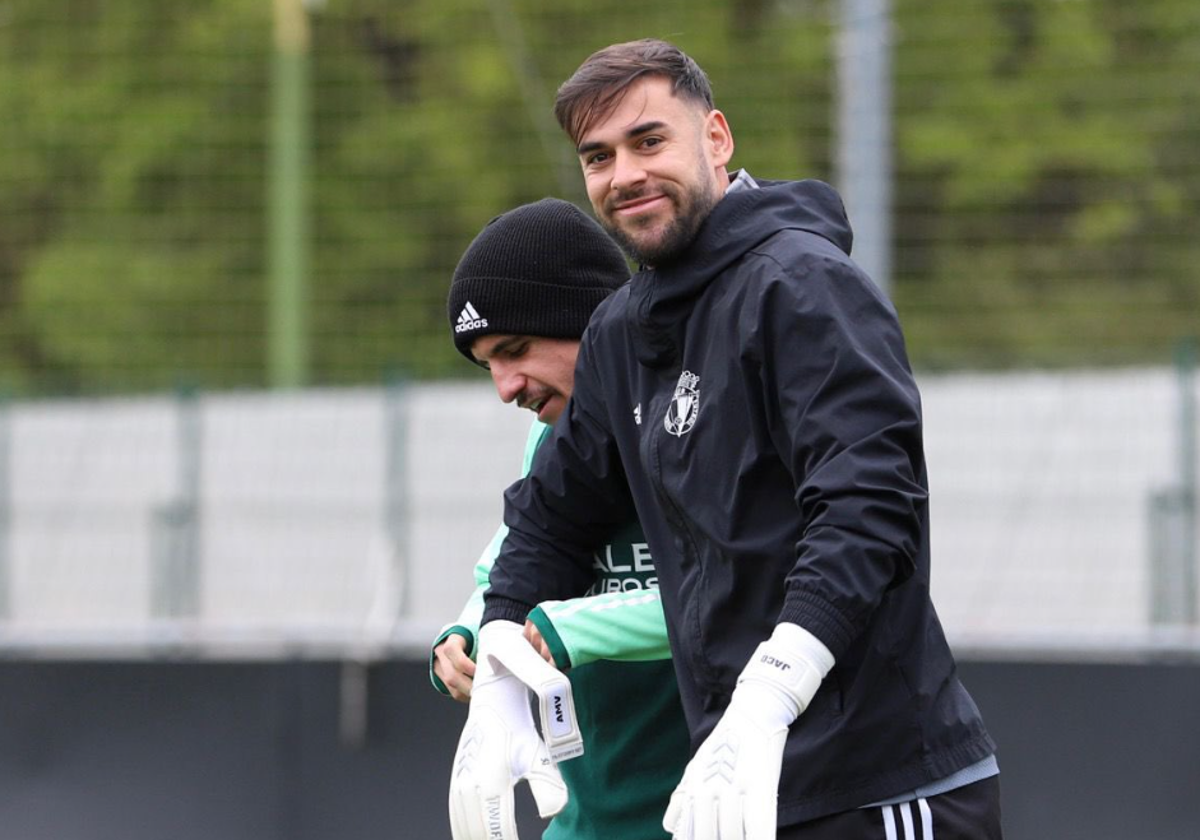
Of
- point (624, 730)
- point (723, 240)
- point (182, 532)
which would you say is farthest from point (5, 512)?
point (723, 240)

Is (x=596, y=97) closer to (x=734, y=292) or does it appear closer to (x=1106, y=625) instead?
(x=734, y=292)

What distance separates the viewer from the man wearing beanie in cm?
278

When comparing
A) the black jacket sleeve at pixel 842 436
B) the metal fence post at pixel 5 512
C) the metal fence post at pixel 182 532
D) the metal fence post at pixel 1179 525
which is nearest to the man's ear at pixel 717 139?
the black jacket sleeve at pixel 842 436

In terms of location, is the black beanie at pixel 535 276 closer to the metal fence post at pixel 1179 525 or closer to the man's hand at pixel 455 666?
the man's hand at pixel 455 666

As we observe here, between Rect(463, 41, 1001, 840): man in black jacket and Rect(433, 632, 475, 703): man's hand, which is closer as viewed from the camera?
Rect(463, 41, 1001, 840): man in black jacket

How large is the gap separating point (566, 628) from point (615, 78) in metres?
0.82

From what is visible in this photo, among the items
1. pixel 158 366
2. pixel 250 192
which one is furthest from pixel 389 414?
pixel 250 192

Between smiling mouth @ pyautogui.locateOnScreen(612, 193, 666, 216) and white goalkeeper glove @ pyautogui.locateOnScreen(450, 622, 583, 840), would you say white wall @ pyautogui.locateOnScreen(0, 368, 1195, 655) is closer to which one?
white goalkeeper glove @ pyautogui.locateOnScreen(450, 622, 583, 840)

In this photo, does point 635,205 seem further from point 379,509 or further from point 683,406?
point 379,509

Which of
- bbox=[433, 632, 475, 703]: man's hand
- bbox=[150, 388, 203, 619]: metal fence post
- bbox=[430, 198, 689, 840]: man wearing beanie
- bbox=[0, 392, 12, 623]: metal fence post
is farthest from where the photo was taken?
bbox=[0, 392, 12, 623]: metal fence post

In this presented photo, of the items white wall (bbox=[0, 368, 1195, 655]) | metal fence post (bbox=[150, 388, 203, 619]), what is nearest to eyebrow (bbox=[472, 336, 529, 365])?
white wall (bbox=[0, 368, 1195, 655])

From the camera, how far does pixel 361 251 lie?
37.3 ft

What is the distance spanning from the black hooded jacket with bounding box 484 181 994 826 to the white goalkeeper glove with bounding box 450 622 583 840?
203 millimetres

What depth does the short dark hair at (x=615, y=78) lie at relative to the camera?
265 centimetres
